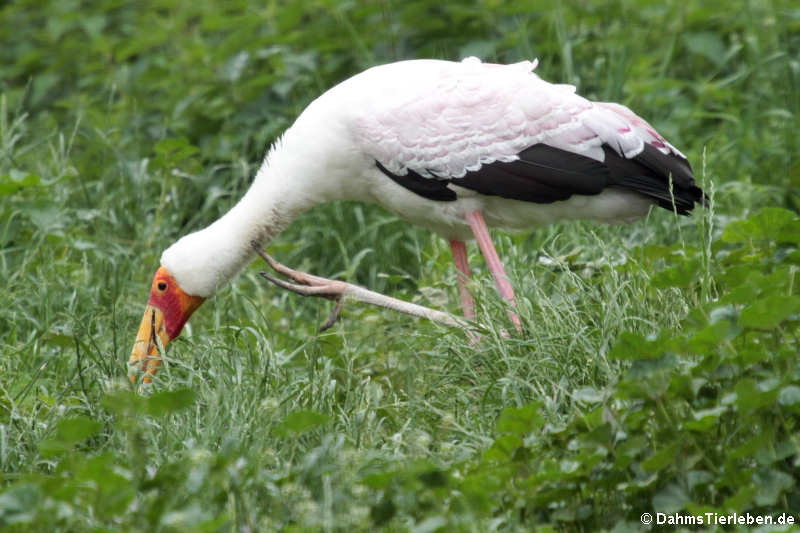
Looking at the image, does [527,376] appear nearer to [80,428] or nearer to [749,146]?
[80,428]

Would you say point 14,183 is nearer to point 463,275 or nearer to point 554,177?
point 463,275

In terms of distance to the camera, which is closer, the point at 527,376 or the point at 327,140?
the point at 527,376

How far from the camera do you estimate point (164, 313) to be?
14.7ft

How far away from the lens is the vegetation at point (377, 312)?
2.89 m

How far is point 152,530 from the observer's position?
8.63ft

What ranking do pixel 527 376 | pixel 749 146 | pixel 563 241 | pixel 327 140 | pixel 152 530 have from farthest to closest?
pixel 749 146 < pixel 563 241 < pixel 327 140 < pixel 527 376 < pixel 152 530

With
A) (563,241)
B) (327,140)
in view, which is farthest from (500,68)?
(563,241)

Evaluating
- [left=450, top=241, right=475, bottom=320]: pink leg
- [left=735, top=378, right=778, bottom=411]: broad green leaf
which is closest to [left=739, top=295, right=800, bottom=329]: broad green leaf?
[left=735, top=378, right=778, bottom=411]: broad green leaf

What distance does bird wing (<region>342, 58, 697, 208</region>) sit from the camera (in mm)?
4156

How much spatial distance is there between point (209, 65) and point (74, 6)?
1520 millimetres

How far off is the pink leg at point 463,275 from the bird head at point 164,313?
3.25ft

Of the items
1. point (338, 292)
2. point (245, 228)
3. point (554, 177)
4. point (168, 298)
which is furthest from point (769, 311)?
point (168, 298)

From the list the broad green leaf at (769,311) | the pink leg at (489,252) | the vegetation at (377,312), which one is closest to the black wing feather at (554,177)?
the pink leg at (489,252)

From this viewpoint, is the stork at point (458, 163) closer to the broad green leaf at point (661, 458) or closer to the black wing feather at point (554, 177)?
the black wing feather at point (554, 177)
